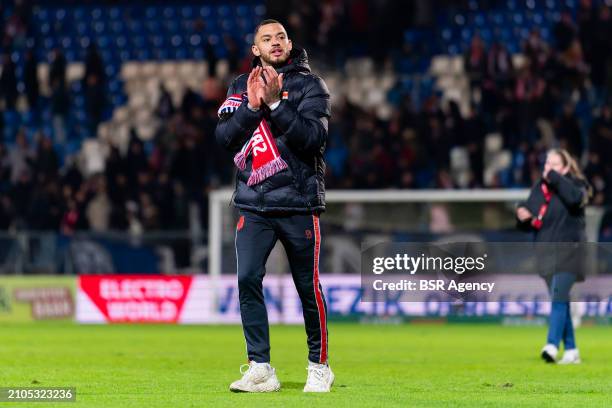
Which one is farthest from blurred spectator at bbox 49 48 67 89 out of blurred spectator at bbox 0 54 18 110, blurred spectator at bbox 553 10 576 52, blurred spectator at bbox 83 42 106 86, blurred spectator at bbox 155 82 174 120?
blurred spectator at bbox 553 10 576 52

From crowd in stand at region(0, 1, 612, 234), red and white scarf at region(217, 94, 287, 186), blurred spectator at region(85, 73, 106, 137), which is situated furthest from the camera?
blurred spectator at region(85, 73, 106, 137)

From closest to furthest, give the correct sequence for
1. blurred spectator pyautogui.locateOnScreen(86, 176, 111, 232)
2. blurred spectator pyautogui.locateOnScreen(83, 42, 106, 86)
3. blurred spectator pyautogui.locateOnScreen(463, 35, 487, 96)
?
blurred spectator pyautogui.locateOnScreen(86, 176, 111, 232)
blurred spectator pyautogui.locateOnScreen(463, 35, 487, 96)
blurred spectator pyautogui.locateOnScreen(83, 42, 106, 86)

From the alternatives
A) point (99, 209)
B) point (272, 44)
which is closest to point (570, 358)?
point (272, 44)

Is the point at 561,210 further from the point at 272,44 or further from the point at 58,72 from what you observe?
the point at 58,72

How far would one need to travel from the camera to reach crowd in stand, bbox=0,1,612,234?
79.0 ft

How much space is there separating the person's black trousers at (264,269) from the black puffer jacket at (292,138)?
12cm

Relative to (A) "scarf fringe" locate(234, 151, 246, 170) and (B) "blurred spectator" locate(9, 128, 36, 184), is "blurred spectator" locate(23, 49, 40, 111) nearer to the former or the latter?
(B) "blurred spectator" locate(9, 128, 36, 184)

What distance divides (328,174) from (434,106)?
2336mm

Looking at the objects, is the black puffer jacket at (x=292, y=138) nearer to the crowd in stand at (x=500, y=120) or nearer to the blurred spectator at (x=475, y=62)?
the crowd in stand at (x=500, y=120)

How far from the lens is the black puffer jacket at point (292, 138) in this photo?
9.05 metres

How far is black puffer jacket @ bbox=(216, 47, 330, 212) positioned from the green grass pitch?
4.28 feet

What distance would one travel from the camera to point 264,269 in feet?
30.6

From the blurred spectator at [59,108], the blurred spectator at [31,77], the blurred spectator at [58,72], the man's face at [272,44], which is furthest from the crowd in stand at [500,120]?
the man's face at [272,44]

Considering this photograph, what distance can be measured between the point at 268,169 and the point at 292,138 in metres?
0.30
